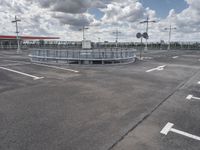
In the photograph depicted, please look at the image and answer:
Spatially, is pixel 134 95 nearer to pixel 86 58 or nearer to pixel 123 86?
pixel 123 86

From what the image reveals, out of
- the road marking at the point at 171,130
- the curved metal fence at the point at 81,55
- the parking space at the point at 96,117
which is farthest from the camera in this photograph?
the curved metal fence at the point at 81,55

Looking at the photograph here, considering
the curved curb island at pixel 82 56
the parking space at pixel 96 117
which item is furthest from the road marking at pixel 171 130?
the curved curb island at pixel 82 56

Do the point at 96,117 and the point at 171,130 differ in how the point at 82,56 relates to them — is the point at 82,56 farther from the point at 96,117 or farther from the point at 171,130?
the point at 171,130

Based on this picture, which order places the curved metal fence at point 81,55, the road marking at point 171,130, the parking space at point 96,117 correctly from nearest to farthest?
the parking space at point 96,117
the road marking at point 171,130
the curved metal fence at point 81,55

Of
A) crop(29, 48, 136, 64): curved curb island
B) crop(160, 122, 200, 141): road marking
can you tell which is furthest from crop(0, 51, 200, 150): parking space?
crop(29, 48, 136, 64): curved curb island

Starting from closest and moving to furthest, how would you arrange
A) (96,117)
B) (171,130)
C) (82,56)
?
(171,130)
(96,117)
(82,56)

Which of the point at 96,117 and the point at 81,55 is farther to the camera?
the point at 81,55

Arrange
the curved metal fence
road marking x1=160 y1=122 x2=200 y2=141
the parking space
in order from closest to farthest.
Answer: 1. the parking space
2. road marking x1=160 y1=122 x2=200 y2=141
3. the curved metal fence

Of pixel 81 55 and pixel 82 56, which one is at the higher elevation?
pixel 81 55

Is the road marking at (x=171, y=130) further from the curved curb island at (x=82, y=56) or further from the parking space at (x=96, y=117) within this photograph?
the curved curb island at (x=82, y=56)

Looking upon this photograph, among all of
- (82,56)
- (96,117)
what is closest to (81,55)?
(82,56)

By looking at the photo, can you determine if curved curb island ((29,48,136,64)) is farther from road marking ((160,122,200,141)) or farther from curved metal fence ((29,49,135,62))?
road marking ((160,122,200,141))

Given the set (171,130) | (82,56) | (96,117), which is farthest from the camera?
(82,56)

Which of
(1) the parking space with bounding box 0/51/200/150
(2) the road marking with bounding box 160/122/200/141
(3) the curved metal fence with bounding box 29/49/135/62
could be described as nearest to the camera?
(1) the parking space with bounding box 0/51/200/150
